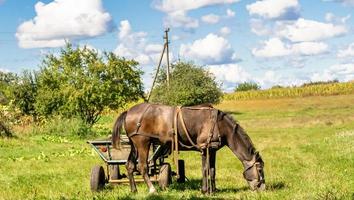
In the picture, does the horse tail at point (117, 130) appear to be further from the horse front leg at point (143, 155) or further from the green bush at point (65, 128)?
the green bush at point (65, 128)

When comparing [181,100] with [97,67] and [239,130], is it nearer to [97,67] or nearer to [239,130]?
[97,67]

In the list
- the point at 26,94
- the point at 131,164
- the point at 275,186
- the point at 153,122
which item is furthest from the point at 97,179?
the point at 26,94

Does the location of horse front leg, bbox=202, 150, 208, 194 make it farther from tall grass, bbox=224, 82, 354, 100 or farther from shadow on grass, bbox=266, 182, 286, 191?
tall grass, bbox=224, 82, 354, 100

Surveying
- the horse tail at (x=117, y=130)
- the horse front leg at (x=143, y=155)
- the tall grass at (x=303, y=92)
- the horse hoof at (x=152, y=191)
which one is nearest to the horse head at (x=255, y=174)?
the horse hoof at (x=152, y=191)

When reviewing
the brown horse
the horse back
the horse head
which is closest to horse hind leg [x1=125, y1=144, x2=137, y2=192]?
the brown horse

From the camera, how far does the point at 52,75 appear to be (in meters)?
39.6

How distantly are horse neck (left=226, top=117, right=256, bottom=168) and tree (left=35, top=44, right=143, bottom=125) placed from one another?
26.7m

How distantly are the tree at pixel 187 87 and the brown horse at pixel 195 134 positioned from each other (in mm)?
43900

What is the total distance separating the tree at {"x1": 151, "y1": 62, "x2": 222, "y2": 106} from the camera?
5963 centimetres

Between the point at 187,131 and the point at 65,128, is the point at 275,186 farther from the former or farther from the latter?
the point at 65,128

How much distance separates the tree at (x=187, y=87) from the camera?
5963 centimetres

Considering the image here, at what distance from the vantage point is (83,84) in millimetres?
38500

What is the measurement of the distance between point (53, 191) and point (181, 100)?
46161 mm

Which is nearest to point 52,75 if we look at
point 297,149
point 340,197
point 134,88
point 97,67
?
point 97,67
